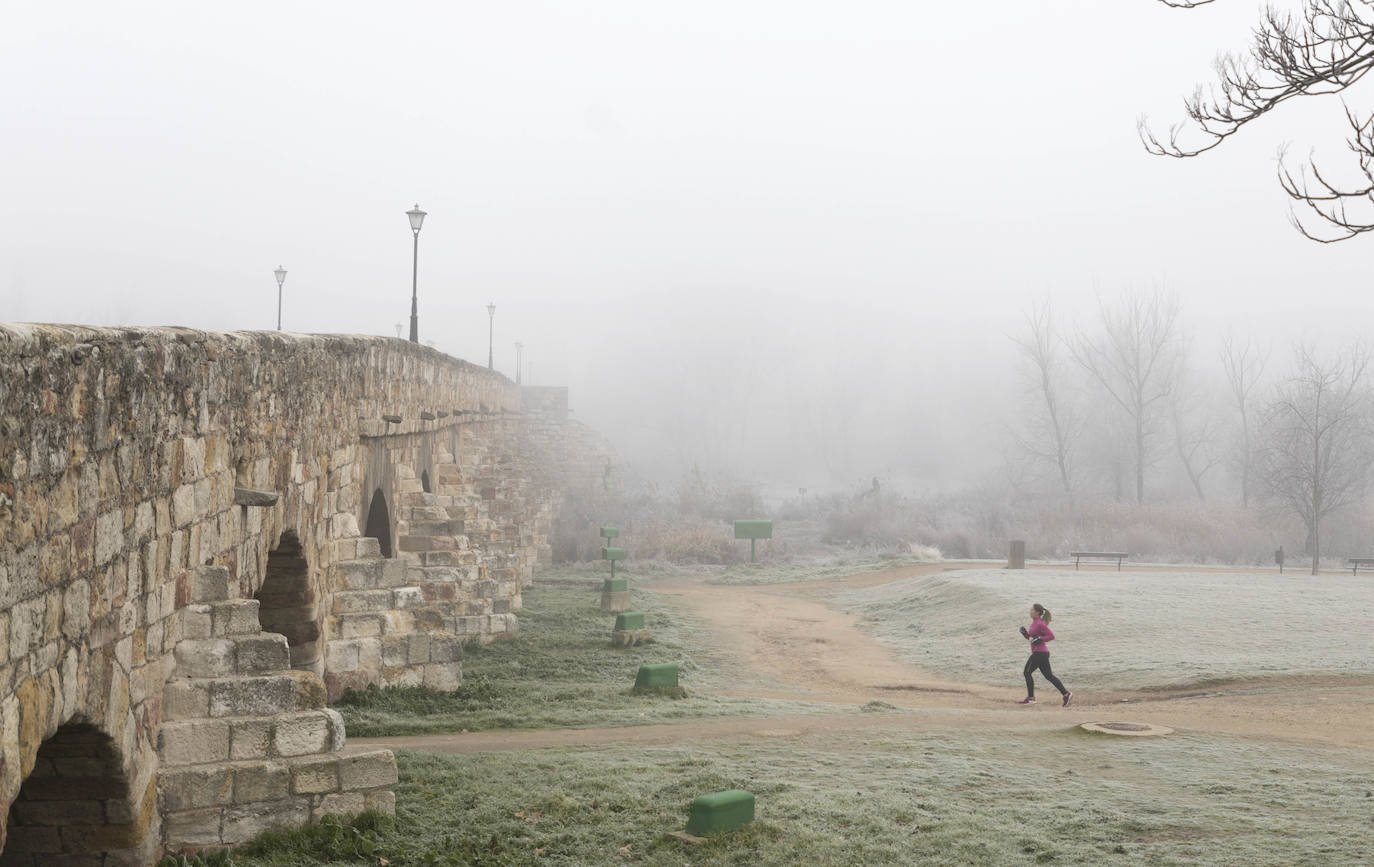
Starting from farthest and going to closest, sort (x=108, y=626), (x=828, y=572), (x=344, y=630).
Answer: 1. (x=828, y=572)
2. (x=344, y=630)
3. (x=108, y=626)

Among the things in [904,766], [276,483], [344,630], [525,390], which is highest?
[525,390]

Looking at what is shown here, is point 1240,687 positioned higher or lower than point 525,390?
lower

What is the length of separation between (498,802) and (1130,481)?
60.4 m

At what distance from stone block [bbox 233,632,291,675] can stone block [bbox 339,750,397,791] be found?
74 cm

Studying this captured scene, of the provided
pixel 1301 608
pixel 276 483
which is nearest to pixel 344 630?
pixel 276 483

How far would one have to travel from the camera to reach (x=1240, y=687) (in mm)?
15352

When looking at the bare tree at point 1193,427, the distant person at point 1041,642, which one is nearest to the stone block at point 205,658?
the distant person at point 1041,642

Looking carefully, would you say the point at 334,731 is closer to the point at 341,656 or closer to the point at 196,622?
the point at 196,622

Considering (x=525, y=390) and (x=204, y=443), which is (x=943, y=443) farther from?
(x=204, y=443)

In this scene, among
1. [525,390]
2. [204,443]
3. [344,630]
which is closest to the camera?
[204,443]

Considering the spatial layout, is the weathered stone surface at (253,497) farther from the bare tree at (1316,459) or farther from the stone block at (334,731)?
the bare tree at (1316,459)

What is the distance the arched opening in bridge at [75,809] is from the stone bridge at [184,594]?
0.01 metres

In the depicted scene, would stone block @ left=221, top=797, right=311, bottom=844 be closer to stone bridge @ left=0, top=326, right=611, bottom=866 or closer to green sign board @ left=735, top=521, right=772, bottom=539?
stone bridge @ left=0, top=326, right=611, bottom=866

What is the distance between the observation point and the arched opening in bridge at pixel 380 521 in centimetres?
1383
